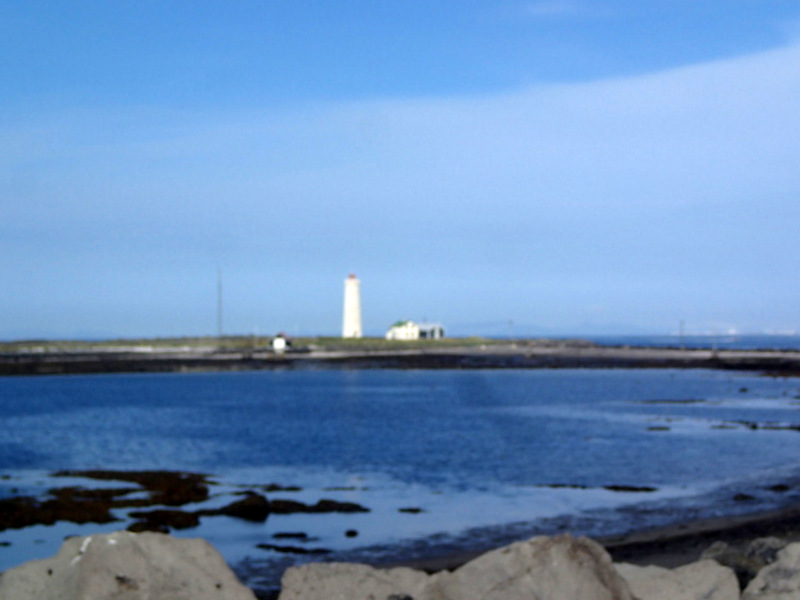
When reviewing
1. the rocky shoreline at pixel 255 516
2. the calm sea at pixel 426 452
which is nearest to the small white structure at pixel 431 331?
the calm sea at pixel 426 452

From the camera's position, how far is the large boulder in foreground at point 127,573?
557 centimetres

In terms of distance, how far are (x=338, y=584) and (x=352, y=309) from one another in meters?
108

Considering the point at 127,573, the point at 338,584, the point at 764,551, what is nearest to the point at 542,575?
the point at 338,584

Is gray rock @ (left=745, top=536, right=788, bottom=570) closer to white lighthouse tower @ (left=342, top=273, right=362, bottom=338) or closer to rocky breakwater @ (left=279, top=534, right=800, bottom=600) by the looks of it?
rocky breakwater @ (left=279, top=534, right=800, bottom=600)

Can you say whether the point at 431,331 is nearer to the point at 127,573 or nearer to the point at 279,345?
the point at 279,345

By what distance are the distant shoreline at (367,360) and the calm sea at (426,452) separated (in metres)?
17.8

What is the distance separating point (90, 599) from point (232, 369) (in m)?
78.6

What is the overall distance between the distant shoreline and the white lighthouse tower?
19.6ft

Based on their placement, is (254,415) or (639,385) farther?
(639,385)

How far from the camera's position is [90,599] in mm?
5465

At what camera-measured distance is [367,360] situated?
91.6 meters

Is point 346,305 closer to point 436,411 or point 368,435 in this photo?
point 436,411

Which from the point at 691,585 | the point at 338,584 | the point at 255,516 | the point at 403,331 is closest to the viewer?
the point at 338,584

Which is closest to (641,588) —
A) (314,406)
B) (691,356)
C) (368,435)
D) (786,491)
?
(786,491)
